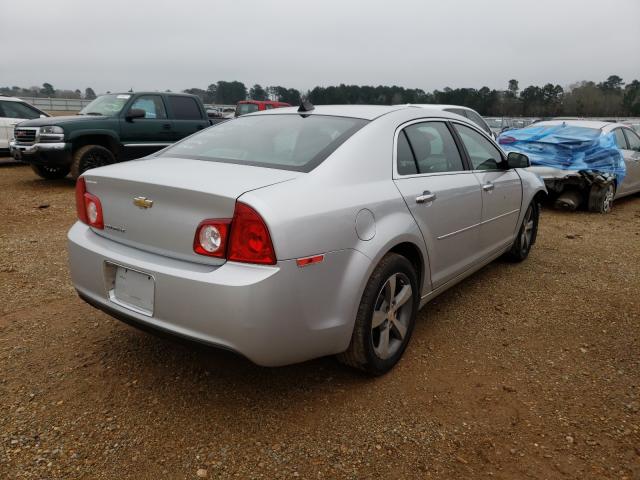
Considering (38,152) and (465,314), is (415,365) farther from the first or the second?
(38,152)

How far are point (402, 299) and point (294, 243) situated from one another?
3.29 ft

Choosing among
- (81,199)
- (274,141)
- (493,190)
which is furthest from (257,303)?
(493,190)

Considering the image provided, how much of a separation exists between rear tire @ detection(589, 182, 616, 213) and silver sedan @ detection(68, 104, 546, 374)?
5527 mm

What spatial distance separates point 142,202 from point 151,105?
24.8 ft

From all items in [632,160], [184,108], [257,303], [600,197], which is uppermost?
[184,108]

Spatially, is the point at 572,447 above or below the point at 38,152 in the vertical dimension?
below

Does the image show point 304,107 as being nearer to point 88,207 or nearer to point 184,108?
point 88,207

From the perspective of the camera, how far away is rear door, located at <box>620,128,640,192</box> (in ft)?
28.1

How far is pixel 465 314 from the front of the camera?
12.4ft

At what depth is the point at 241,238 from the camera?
2.11 metres

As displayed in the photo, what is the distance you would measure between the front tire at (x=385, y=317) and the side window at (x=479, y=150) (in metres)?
1.39

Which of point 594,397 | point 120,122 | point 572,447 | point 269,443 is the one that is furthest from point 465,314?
point 120,122

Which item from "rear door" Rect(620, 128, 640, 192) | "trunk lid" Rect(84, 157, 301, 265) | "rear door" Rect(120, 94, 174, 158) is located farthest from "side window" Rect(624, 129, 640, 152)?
"trunk lid" Rect(84, 157, 301, 265)

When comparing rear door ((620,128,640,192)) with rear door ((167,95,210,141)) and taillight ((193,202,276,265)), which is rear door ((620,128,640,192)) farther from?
taillight ((193,202,276,265))
